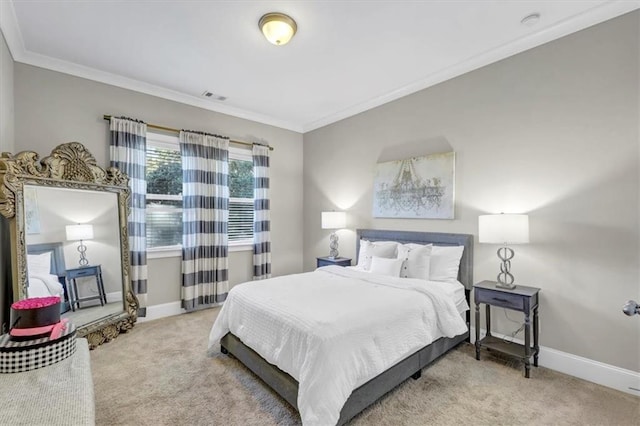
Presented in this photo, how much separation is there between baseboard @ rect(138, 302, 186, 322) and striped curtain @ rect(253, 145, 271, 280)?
115cm

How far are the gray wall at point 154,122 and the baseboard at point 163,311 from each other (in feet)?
0.22

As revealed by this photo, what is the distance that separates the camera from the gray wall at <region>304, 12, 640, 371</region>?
7.50 ft

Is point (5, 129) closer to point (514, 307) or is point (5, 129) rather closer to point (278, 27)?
point (278, 27)

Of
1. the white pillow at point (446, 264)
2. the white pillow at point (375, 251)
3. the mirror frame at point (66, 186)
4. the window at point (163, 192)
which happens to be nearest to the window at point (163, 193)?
the window at point (163, 192)

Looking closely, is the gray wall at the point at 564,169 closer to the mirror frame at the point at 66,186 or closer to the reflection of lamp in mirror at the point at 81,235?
the mirror frame at the point at 66,186

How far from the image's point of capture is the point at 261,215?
474cm

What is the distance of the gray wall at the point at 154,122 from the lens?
306cm

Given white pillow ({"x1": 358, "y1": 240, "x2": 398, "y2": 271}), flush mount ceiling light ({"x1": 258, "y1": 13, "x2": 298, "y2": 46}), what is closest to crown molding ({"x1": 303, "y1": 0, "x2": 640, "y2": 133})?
flush mount ceiling light ({"x1": 258, "y1": 13, "x2": 298, "y2": 46})

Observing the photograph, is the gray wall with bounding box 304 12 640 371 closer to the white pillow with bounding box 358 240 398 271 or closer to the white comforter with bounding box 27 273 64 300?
the white pillow with bounding box 358 240 398 271

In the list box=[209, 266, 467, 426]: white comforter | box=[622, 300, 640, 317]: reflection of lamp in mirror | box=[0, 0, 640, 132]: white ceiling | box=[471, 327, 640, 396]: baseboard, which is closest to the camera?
box=[622, 300, 640, 317]: reflection of lamp in mirror

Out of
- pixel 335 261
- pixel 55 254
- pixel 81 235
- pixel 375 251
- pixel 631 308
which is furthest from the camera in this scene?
pixel 335 261

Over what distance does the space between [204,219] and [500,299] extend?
356 cm

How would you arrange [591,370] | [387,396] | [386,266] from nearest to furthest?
1. [387,396]
2. [591,370]
3. [386,266]

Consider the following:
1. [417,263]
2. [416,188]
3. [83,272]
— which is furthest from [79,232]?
[416,188]
